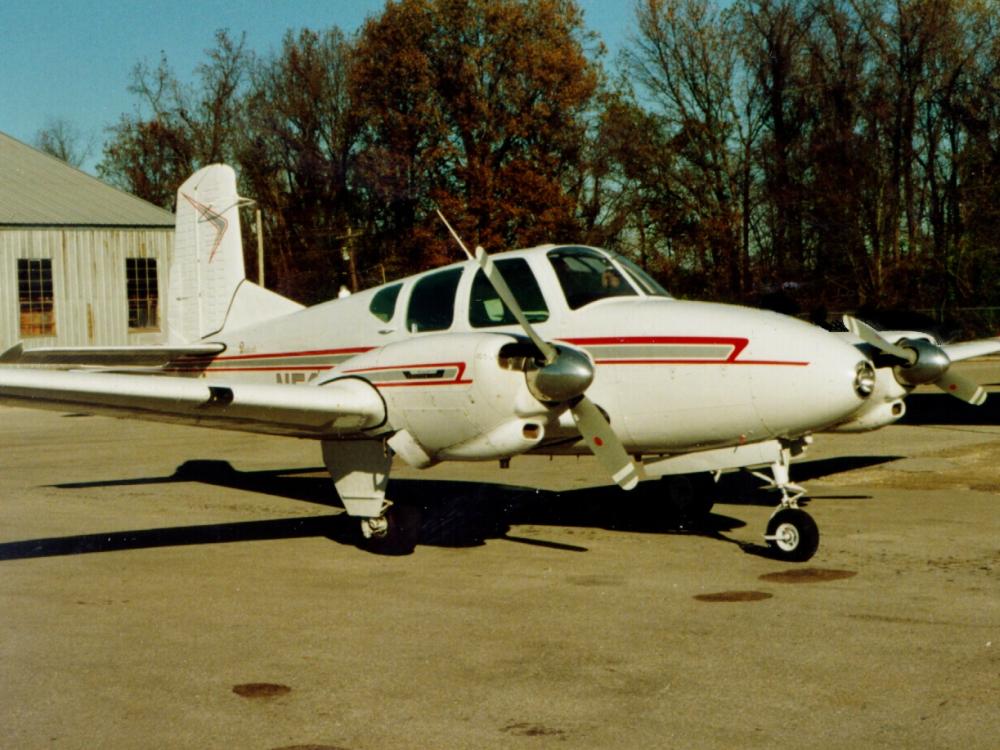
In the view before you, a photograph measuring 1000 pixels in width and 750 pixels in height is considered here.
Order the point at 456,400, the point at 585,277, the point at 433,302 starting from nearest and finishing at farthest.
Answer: the point at 456,400 → the point at 585,277 → the point at 433,302

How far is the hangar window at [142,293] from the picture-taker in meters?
43.0

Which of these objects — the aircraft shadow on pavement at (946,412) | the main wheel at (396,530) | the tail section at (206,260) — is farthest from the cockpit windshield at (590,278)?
the aircraft shadow on pavement at (946,412)

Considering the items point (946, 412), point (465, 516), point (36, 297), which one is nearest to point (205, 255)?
point (465, 516)

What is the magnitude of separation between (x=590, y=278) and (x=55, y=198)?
37.6 metres

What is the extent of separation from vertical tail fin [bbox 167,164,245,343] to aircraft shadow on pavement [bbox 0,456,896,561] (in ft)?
7.40

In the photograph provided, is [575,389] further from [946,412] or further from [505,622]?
[946,412]

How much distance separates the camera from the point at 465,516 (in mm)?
12172

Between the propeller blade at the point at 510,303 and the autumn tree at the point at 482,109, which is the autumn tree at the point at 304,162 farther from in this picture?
the propeller blade at the point at 510,303

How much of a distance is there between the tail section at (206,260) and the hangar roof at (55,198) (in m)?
27.7

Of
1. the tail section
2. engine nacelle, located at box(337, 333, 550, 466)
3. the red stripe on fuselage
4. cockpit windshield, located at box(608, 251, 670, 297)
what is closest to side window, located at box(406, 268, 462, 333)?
engine nacelle, located at box(337, 333, 550, 466)

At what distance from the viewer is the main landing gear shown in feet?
30.3

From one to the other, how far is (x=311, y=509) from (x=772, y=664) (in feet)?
25.2

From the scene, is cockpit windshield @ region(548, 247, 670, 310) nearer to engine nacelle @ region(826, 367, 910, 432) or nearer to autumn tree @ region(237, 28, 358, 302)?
engine nacelle @ region(826, 367, 910, 432)

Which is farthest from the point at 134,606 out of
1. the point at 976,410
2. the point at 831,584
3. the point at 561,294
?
the point at 976,410
